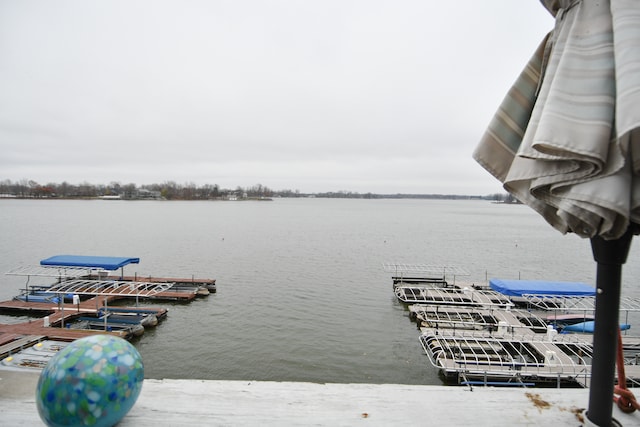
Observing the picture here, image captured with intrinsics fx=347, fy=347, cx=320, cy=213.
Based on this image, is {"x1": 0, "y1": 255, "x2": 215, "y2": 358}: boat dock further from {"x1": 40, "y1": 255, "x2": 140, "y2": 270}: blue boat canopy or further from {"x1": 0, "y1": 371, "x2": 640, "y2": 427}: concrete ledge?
{"x1": 0, "y1": 371, "x2": 640, "y2": 427}: concrete ledge

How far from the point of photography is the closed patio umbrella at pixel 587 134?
1.46 metres

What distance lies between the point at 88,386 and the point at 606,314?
318cm

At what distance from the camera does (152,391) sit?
9.28ft

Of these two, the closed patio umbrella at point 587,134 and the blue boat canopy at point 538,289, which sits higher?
the closed patio umbrella at point 587,134

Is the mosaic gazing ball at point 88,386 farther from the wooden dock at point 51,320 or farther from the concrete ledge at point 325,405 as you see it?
the wooden dock at point 51,320

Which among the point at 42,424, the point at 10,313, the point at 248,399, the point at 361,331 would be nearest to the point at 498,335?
the point at 361,331

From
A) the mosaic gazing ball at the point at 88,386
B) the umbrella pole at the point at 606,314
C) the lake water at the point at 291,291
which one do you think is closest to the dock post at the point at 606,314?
the umbrella pole at the point at 606,314

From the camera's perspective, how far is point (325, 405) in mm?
2686

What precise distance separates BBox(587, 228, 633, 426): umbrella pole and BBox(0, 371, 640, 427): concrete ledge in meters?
0.58

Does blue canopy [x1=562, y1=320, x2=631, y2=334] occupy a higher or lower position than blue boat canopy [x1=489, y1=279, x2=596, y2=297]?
lower

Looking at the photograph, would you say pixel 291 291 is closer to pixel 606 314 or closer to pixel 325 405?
pixel 325 405

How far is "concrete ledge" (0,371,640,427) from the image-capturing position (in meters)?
2.51

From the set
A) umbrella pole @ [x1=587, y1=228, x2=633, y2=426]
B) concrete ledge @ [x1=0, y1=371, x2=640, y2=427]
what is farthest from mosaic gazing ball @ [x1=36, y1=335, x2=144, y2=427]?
umbrella pole @ [x1=587, y1=228, x2=633, y2=426]

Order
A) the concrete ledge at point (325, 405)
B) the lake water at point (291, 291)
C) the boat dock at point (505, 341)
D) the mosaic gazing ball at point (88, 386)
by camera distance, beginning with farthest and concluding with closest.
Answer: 1. the lake water at point (291, 291)
2. the boat dock at point (505, 341)
3. the concrete ledge at point (325, 405)
4. the mosaic gazing ball at point (88, 386)
